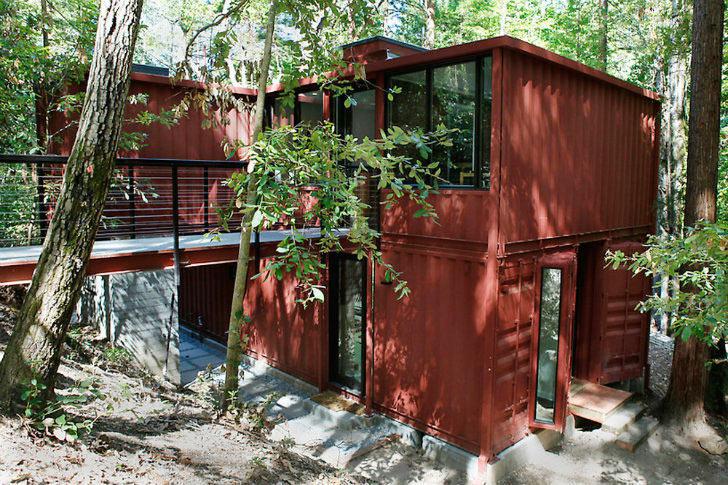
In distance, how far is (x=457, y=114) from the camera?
6918mm

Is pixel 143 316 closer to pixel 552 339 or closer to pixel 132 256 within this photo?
pixel 132 256

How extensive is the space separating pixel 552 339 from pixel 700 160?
3360mm

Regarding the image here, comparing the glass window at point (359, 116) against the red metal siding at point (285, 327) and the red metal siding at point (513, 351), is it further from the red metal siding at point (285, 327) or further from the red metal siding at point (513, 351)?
the red metal siding at point (513, 351)

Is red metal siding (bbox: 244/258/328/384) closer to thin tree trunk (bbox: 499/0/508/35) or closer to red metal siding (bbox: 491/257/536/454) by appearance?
red metal siding (bbox: 491/257/536/454)

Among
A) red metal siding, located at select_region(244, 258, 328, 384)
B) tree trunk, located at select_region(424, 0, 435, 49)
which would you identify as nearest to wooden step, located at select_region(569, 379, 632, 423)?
red metal siding, located at select_region(244, 258, 328, 384)

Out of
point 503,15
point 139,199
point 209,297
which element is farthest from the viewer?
point 503,15

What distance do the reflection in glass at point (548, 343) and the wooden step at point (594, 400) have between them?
28.1 inches

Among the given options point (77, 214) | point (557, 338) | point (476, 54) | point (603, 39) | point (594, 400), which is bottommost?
point (594, 400)

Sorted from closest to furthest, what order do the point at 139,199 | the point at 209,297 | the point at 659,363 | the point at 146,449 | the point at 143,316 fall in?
the point at 146,449, the point at 143,316, the point at 139,199, the point at 659,363, the point at 209,297

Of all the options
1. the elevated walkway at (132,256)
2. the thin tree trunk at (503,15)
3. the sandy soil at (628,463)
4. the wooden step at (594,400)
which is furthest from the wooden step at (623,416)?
the thin tree trunk at (503,15)

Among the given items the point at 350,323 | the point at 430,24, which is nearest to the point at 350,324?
the point at 350,323

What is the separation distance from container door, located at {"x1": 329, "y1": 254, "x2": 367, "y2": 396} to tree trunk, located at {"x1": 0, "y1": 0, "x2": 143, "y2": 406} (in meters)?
4.65

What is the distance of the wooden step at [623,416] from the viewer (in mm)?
7621

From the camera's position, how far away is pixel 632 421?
7918 mm
